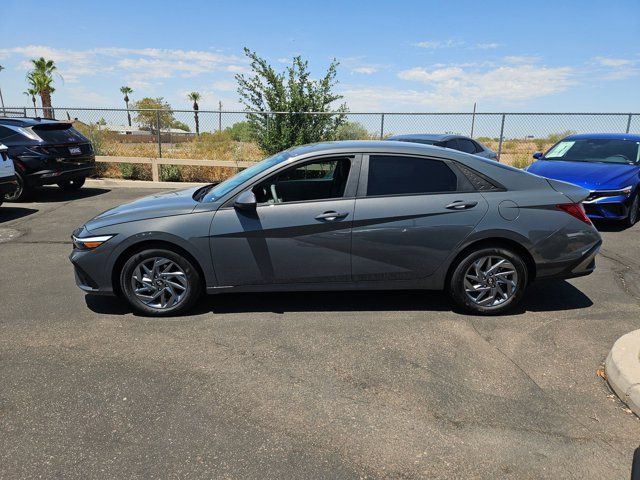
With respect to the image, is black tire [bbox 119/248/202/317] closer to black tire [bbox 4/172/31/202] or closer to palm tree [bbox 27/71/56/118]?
black tire [bbox 4/172/31/202]

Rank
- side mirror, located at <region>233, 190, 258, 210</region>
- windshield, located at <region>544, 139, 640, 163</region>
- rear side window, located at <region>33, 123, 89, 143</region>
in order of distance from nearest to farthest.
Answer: side mirror, located at <region>233, 190, 258, 210</region> < windshield, located at <region>544, 139, 640, 163</region> < rear side window, located at <region>33, 123, 89, 143</region>

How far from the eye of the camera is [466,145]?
1195 cm

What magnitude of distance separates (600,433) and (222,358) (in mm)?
2584

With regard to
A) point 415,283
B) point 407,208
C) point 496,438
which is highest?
point 407,208

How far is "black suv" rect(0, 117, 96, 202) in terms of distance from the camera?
1015 centimetres

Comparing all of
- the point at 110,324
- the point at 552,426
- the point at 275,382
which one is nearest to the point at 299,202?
the point at 275,382

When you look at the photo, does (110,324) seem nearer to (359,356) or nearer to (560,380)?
(359,356)

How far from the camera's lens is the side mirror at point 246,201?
167 inches

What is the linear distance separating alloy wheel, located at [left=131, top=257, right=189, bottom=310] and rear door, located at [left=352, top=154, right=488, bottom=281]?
1617 mm

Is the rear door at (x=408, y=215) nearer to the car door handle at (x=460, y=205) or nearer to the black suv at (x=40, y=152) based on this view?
the car door handle at (x=460, y=205)

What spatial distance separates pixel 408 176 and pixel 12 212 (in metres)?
8.46

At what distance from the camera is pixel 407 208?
14.4ft

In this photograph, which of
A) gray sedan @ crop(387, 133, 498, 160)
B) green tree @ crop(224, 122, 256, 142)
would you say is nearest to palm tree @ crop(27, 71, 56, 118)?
green tree @ crop(224, 122, 256, 142)

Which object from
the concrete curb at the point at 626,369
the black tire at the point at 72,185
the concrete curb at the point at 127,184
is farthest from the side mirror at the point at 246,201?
the black tire at the point at 72,185
